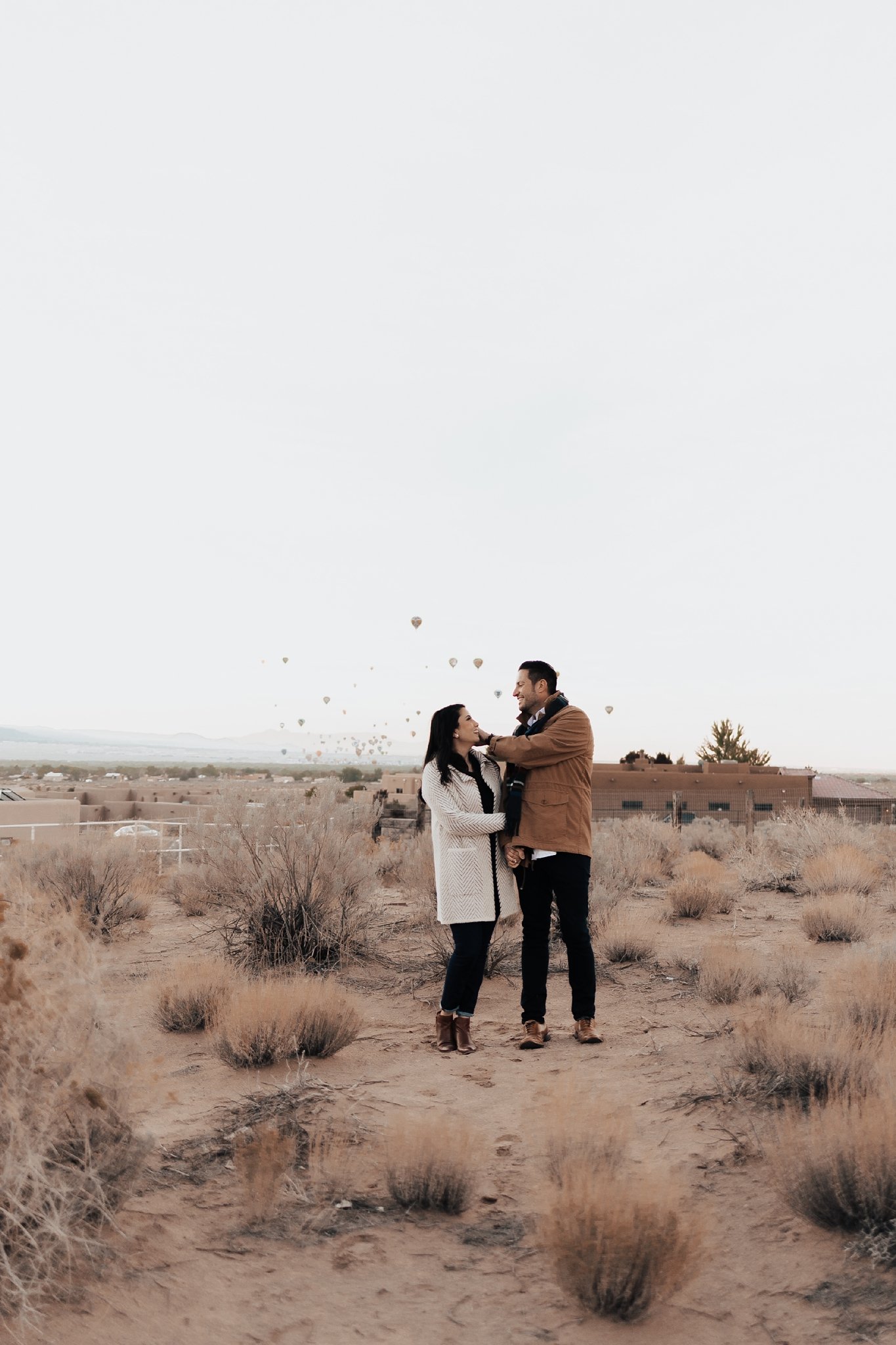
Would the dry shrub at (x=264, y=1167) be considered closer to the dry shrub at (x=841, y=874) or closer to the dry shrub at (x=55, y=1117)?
the dry shrub at (x=55, y=1117)

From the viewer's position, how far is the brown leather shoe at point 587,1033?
6.25 m

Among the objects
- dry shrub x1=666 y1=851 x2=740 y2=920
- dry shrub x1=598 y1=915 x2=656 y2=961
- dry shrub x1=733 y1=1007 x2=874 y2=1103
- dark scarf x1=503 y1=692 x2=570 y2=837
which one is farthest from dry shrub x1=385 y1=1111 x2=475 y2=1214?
dry shrub x1=666 y1=851 x2=740 y2=920

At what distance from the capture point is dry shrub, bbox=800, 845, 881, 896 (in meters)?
13.0

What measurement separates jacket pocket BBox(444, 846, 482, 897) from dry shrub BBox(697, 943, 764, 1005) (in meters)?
2.23

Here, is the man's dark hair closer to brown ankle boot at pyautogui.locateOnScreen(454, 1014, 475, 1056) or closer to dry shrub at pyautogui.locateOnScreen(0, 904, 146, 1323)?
brown ankle boot at pyautogui.locateOnScreen(454, 1014, 475, 1056)

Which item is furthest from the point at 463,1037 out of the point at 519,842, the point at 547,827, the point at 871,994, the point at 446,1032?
the point at 871,994

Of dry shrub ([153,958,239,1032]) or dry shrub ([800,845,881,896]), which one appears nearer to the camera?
dry shrub ([153,958,239,1032])

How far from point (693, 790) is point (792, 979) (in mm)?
32894

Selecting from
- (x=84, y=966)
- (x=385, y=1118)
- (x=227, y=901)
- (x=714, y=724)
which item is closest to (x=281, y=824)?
(x=227, y=901)

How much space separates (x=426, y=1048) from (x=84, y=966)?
3212mm

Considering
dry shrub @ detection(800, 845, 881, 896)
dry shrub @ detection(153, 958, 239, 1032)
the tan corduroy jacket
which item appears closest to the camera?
the tan corduroy jacket

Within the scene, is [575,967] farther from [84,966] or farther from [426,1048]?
[84,966]

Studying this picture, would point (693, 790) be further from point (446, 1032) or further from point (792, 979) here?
point (446, 1032)

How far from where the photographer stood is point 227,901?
9.02 m
